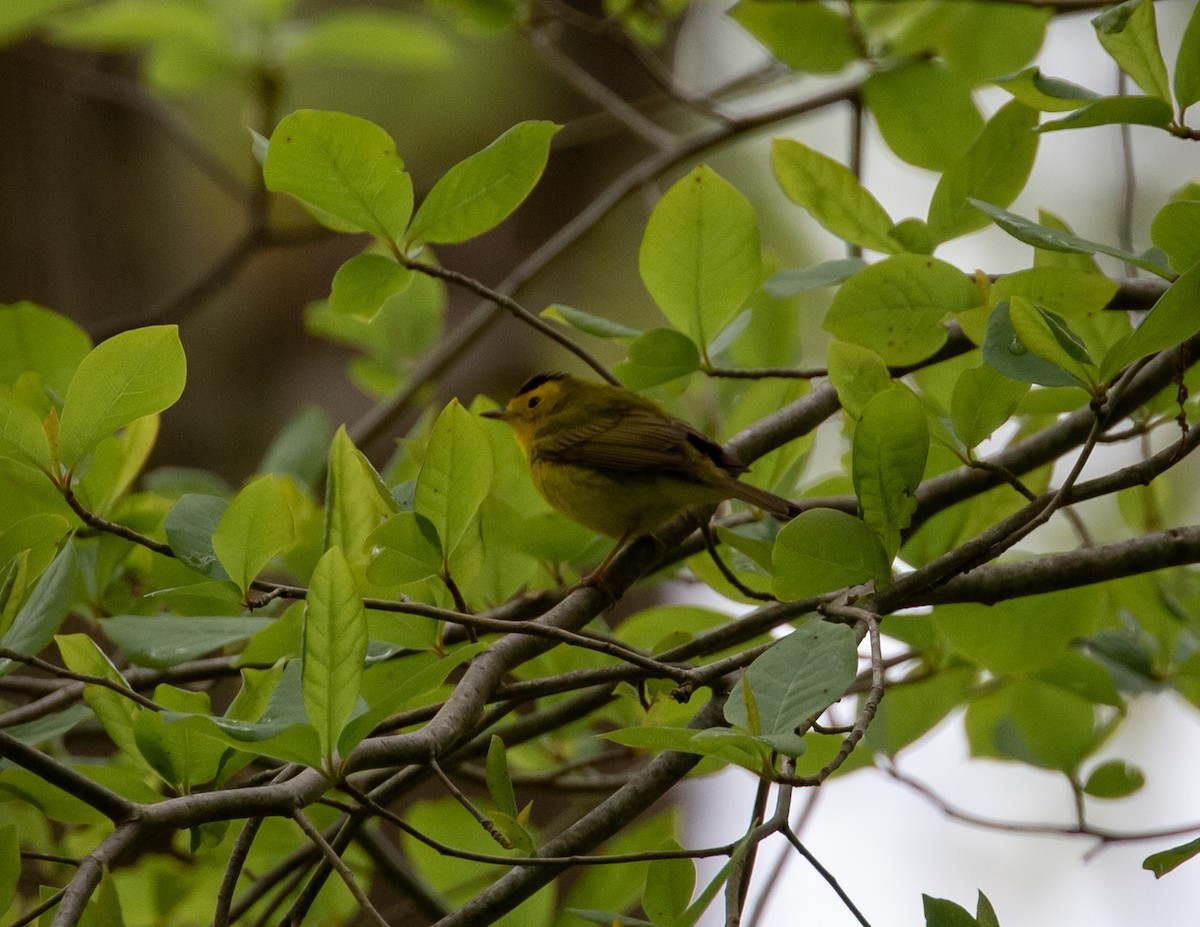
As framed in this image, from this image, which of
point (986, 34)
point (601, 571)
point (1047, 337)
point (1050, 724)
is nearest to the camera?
point (1047, 337)

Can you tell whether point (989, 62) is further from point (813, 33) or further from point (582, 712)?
point (582, 712)

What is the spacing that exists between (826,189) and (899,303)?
0.26 metres

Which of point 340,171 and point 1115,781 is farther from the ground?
point 340,171

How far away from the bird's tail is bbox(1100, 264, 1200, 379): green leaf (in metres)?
0.62

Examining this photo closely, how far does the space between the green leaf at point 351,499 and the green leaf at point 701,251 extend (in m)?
0.53

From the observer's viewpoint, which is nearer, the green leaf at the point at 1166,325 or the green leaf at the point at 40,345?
the green leaf at the point at 1166,325

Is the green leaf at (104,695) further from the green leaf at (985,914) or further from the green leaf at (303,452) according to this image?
the green leaf at (303,452)

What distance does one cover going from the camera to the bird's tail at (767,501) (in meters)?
1.83

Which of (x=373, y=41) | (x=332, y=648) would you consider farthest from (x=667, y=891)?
(x=373, y=41)

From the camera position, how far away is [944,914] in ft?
3.84

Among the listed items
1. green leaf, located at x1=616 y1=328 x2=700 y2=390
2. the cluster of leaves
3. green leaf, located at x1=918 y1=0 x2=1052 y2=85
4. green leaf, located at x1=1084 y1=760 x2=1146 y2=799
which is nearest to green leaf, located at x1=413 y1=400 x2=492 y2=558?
the cluster of leaves

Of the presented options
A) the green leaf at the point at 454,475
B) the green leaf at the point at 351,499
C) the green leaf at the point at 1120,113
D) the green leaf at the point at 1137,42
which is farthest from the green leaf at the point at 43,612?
the green leaf at the point at 1137,42

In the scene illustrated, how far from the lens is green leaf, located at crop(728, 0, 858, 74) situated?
7.57 feet

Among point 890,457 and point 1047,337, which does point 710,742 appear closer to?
point 890,457
